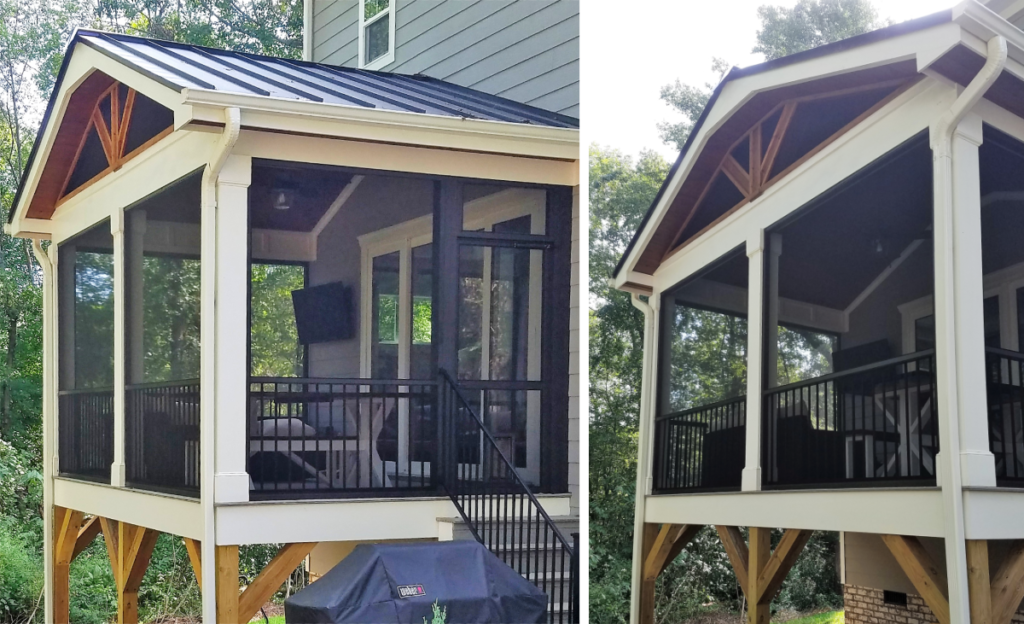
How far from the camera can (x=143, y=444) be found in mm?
5695

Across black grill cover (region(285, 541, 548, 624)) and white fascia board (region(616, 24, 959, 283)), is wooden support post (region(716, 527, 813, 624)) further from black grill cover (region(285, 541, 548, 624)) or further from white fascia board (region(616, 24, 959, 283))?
white fascia board (region(616, 24, 959, 283))

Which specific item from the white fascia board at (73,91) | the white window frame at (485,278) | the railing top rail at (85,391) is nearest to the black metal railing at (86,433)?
the railing top rail at (85,391)

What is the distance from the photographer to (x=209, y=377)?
15.6 ft

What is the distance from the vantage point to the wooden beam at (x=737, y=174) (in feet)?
14.7

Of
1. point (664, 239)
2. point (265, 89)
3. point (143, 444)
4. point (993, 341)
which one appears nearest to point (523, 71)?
point (265, 89)

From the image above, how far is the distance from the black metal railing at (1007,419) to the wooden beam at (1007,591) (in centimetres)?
26

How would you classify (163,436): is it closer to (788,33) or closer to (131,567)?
(131,567)

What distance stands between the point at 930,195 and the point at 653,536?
73.0 inches

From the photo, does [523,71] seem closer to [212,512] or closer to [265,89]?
[265,89]

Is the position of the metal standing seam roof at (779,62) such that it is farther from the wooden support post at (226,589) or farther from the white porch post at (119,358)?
the white porch post at (119,358)

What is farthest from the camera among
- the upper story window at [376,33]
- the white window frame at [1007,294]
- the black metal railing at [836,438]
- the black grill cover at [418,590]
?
the upper story window at [376,33]

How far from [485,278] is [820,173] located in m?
1.89

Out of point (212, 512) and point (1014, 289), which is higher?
point (1014, 289)

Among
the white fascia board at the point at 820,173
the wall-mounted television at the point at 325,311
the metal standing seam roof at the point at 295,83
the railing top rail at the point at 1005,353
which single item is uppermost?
the metal standing seam roof at the point at 295,83
